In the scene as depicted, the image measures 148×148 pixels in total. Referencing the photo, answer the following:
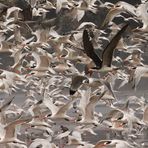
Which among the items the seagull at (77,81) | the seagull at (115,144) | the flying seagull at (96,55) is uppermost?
the flying seagull at (96,55)

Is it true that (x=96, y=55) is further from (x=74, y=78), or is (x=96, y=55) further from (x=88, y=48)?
(x=74, y=78)

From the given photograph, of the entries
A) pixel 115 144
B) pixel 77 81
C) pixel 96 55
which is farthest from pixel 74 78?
pixel 115 144

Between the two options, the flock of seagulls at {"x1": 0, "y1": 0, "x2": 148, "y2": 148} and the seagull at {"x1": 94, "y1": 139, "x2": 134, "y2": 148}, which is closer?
the seagull at {"x1": 94, "y1": 139, "x2": 134, "y2": 148}

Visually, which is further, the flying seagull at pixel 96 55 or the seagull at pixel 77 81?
the seagull at pixel 77 81

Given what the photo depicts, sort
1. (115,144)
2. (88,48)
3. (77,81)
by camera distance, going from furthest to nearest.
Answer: (77,81) < (88,48) < (115,144)

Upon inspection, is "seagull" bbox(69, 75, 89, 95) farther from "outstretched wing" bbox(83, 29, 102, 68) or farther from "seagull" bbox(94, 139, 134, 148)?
"seagull" bbox(94, 139, 134, 148)

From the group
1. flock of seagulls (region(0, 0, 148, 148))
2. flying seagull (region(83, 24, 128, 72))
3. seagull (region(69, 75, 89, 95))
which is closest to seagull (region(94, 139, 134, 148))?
flock of seagulls (region(0, 0, 148, 148))

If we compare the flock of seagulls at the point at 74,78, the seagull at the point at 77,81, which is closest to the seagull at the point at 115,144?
the flock of seagulls at the point at 74,78

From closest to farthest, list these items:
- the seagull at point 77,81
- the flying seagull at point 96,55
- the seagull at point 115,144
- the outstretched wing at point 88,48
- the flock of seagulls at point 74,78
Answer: the seagull at point 115,144, the flying seagull at point 96,55, the outstretched wing at point 88,48, the flock of seagulls at point 74,78, the seagull at point 77,81

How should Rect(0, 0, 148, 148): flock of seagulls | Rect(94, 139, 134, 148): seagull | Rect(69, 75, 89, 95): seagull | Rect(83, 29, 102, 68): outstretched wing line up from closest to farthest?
Rect(94, 139, 134, 148): seagull
Rect(83, 29, 102, 68): outstretched wing
Rect(0, 0, 148, 148): flock of seagulls
Rect(69, 75, 89, 95): seagull

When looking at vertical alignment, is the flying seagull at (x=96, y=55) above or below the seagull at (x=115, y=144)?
above

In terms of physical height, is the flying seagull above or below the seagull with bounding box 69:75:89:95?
above

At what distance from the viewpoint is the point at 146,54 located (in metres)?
28.8

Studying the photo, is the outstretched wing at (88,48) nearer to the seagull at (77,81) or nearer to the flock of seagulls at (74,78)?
the flock of seagulls at (74,78)
